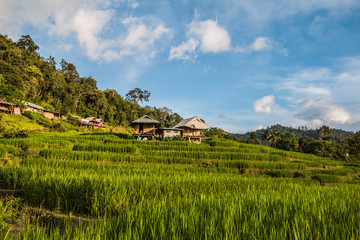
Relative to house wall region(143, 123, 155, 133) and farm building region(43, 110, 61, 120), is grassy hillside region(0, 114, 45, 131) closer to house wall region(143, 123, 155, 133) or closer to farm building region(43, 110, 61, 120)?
farm building region(43, 110, 61, 120)

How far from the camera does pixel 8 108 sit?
26.1 metres

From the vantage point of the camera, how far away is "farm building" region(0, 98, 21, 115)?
2487 cm

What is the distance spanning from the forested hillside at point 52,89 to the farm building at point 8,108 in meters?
0.94

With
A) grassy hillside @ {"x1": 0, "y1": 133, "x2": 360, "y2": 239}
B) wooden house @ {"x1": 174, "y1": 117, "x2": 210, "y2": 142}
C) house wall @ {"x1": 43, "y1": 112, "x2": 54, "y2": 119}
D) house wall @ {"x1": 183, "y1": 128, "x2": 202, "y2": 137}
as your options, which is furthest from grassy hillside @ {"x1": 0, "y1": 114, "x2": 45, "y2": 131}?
house wall @ {"x1": 183, "y1": 128, "x2": 202, "y2": 137}

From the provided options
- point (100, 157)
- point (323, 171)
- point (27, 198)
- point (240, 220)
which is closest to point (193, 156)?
point (100, 157)

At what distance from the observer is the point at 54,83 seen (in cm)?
3775

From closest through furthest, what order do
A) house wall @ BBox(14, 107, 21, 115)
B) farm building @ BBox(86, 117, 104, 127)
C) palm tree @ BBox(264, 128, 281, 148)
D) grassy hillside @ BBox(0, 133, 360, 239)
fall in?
grassy hillside @ BBox(0, 133, 360, 239)
house wall @ BBox(14, 107, 21, 115)
farm building @ BBox(86, 117, 104, 127)
palm tree @ BBox(264, 128, 281, 148)

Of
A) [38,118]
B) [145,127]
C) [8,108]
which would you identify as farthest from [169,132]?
[8,108]

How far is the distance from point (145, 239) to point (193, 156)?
13.7 m

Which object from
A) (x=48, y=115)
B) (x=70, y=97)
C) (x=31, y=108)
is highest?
(x=70, y=97)

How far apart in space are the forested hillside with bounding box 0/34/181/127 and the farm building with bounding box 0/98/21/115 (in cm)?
94

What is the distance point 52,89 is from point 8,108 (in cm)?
1348

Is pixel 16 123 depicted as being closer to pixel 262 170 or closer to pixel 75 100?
pixel 75 100

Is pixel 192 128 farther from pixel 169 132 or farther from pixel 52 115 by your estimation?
pixel 52 115
